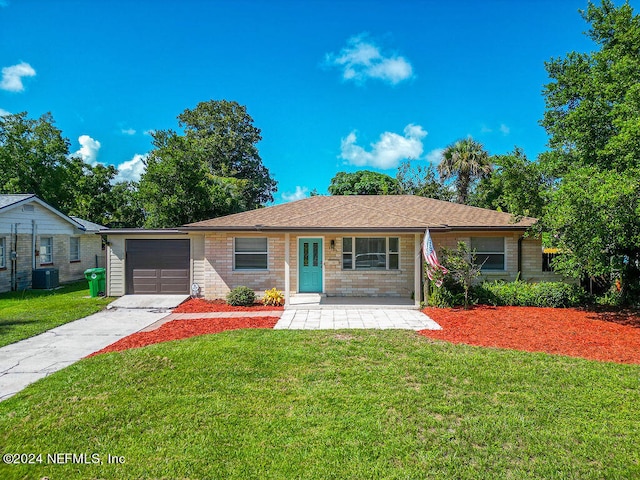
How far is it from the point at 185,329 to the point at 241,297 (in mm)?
3111

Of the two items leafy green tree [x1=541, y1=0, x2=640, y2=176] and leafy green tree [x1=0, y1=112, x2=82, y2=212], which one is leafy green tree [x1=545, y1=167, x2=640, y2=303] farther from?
leafy green tree [x1=0, y1=112, x2=82, y2=212]

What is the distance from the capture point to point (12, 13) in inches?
413

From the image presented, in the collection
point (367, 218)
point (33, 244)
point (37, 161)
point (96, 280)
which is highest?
point (37, 161)

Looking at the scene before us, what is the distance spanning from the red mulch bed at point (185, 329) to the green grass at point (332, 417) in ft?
3.75

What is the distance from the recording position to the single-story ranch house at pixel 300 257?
41.0ft

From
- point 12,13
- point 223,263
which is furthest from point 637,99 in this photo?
point 12,13

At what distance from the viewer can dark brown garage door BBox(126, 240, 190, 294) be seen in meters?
12.9

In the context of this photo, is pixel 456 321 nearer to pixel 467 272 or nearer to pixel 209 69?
pixel 467 272

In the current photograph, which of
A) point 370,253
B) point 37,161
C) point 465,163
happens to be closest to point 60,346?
point 370,253

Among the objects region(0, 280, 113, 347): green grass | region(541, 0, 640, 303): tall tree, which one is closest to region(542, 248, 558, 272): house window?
region(541, 0, 640, 303): tall tree

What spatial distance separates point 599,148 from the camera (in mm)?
9430

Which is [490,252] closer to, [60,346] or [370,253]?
[370,253]

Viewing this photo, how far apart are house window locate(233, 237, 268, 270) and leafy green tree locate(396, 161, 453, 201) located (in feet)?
59.4

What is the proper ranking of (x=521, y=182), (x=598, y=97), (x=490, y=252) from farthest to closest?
(x=490, y=252), (x=521, y=182), (x=598, y=97)
